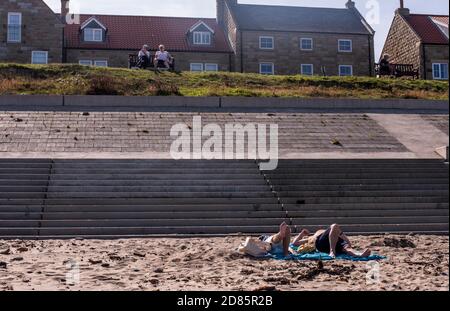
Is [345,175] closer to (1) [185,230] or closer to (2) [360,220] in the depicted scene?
(2) [360,220]

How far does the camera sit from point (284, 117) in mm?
22500

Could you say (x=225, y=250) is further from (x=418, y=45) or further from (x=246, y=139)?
(x=418, y=45)

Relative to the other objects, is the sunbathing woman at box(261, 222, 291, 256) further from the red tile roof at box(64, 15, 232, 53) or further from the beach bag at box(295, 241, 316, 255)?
the red tile roof at box(64, 15, 232, 53)

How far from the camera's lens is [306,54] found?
46.0 m

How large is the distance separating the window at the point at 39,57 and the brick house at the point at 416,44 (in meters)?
24.4

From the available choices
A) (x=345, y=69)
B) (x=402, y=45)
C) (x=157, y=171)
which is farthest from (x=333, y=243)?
(x=402, y=45)

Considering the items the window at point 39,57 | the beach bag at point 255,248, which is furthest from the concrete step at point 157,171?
the window at point 39,57

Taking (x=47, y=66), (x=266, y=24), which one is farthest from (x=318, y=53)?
(x=47, y=66)

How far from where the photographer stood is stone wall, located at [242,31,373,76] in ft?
148

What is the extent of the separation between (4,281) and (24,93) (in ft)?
59.6

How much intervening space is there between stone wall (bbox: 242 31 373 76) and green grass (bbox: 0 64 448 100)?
14897 mm

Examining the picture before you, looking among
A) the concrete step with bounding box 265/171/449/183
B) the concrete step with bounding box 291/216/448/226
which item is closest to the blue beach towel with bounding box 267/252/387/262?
the concrete step with bounding box 291/216/448/226

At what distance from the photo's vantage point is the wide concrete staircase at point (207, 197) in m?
12.2

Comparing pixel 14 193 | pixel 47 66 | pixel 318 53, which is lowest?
pixel 14 193
